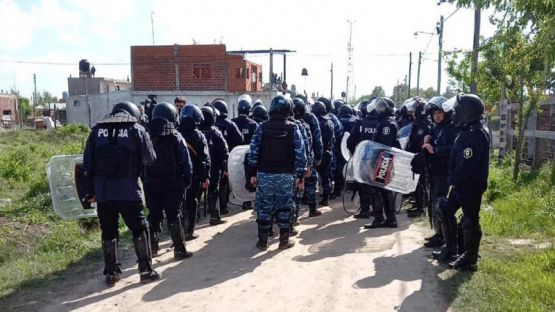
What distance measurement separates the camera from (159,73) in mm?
31000

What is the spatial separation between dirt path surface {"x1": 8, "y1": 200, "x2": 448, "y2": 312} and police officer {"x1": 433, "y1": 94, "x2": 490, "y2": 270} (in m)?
0.51

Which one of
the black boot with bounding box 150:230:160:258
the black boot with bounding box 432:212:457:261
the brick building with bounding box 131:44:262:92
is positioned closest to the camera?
the black boot with bounding box 432:212:457:261

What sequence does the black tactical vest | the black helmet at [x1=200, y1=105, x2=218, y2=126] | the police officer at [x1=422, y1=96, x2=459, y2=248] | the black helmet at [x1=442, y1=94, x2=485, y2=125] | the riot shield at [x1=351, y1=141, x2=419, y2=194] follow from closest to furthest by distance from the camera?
the black helmet at [x1=442, y1=94, x2=485, y2=125] → the police officer at [x1=422, y1=96, x2=459, y2=248] → the black tactical vest → the riot shield at [x1=351, y1=141, x2=419, y2=194] → the black helmet at [x1=200, y1=105, x2=218, y2=126]

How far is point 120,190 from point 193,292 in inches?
52.0

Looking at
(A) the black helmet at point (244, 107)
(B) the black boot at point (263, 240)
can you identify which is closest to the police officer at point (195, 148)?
(B) the black boot at point (263, 240)

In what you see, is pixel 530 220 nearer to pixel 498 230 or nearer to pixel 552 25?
pixel 498 230

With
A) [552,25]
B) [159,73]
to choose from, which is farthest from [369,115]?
[159,73]

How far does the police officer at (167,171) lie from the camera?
5.70m

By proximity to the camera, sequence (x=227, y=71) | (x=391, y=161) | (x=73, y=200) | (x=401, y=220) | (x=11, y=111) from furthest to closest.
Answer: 1. (x=11, y=111)
2. (x=227, y=71)
3. (x=401, y=220)
4. (x=391, y=161)
5. (x=73, y=200)

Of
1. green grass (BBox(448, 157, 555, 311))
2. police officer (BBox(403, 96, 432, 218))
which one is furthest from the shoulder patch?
police officer (BBox(403, 96, 432, 218))

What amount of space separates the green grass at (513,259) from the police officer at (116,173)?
3371 millimetres

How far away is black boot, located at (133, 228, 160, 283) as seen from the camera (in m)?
5.12

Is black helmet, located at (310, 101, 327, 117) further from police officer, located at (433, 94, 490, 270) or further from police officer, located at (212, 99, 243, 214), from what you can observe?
police officer, located at (433, 94, 490, 270)

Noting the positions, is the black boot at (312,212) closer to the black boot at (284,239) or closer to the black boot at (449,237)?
the black boot at (284,239)
